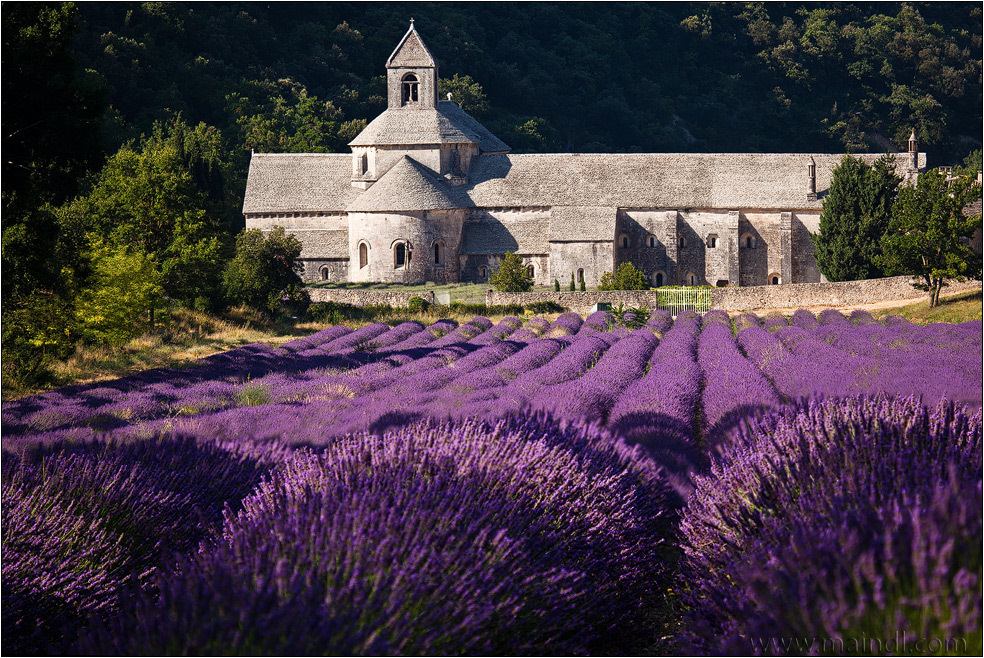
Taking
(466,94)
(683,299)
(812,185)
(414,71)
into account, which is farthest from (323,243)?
(466,94)

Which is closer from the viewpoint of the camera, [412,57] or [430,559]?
[430,559]

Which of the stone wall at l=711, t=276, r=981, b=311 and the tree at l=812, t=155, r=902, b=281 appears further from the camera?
the tree at l=812, t=155, r=902, b=281

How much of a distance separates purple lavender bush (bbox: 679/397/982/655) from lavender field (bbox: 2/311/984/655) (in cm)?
2

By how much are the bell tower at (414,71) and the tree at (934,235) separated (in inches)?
1058

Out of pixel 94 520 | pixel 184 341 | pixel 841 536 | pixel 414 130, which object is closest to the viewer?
pixel 841 536

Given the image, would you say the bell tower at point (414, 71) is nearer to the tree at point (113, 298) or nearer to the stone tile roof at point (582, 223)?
the stone tile roof at point (582, 223)

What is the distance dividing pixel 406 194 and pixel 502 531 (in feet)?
142

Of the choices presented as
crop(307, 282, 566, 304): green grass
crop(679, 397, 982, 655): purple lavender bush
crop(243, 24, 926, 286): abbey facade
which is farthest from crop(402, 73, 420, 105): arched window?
crop(679, 397, 982, 655): purple lavender bush

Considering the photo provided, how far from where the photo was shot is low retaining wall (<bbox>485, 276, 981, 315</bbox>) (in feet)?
125

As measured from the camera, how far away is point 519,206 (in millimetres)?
49094

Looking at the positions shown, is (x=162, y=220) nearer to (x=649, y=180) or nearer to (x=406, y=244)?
(x=406, y=244)

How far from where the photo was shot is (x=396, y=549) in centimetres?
409

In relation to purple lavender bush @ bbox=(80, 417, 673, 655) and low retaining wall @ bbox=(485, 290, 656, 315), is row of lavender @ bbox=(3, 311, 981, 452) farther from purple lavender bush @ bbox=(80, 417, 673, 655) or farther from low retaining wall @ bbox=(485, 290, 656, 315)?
low retaining wall @ bbox=(485, 290, 656, 315)

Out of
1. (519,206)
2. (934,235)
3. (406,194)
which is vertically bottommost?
(934,235)
